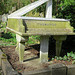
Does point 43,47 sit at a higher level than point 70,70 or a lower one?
higher

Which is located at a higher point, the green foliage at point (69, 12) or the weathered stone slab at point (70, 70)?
the green foliage at point (69, 12)

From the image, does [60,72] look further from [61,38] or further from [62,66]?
[61,38]

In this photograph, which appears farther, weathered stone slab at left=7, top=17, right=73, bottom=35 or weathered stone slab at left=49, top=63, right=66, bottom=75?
weathered stone slab at left=7, top=17, right=73, bottom=35

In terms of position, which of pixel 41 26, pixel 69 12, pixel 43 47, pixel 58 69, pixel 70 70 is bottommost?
pixel 70 70

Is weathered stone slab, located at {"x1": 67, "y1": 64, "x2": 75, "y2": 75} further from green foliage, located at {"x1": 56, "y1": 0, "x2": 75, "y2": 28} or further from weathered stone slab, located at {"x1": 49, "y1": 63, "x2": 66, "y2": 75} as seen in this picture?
green foliage, located at {"x1": 56, "y1": 0, "x2": 75, "y2": 28}

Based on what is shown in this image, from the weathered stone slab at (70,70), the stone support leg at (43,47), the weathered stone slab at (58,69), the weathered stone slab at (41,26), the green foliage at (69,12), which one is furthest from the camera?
the green foliage at (69,12)

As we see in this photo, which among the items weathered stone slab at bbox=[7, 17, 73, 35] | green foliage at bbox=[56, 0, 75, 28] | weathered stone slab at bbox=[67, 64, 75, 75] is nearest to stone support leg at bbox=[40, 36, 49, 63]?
weathered stone slab at bbox=[7, 17, 73, 35]

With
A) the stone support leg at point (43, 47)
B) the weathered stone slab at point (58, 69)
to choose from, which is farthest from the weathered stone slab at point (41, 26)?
the weathered stone slab at point (58, 69)

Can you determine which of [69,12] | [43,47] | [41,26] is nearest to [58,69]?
[43,47]

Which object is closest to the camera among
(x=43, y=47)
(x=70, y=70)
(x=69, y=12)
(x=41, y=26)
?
(x=70, y=70)

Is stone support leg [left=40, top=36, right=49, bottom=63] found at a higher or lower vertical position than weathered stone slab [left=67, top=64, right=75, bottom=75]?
higher

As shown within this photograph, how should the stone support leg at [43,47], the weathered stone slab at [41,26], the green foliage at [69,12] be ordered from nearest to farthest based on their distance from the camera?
the weathered stone slab at [41,26]
the stone support leg at [43,47]
the green foliage at [69,12]

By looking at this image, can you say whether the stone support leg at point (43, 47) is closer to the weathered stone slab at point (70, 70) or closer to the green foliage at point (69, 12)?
the weathered stone slab at point (70, 70)

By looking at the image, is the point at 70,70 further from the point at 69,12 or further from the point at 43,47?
the point at 69,12
